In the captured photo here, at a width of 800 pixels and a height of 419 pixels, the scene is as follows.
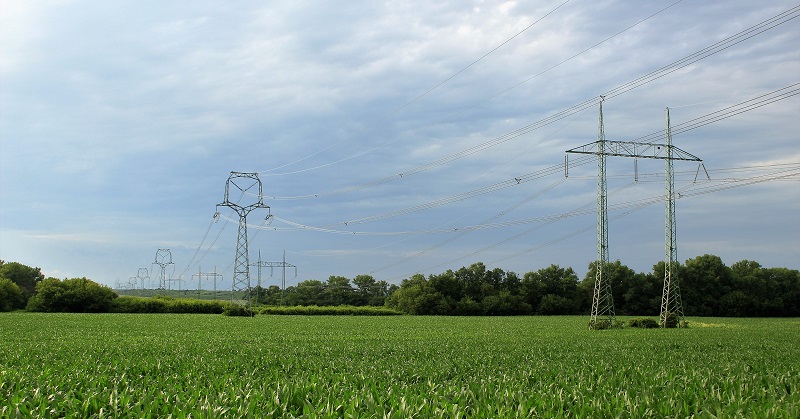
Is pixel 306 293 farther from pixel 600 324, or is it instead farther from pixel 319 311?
pixel 600 324

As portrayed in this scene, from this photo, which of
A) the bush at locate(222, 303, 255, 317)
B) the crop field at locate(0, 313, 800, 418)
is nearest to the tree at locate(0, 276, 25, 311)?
the bush at locate(222, 303, 255, 317)

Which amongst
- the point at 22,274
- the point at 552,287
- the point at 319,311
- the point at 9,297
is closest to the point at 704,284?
the point at 552,287

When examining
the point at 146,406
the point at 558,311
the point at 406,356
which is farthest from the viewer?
the point at 558,311

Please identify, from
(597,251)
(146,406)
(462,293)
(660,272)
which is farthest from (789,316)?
(146,406)

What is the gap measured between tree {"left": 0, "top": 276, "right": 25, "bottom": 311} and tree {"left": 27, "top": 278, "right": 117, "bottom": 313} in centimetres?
534

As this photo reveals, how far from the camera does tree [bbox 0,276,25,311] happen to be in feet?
293

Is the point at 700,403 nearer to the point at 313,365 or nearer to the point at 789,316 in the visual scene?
the point at 313,365

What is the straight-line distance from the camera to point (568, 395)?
10.2m

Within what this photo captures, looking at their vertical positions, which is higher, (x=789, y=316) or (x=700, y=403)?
(x=700, y=403)

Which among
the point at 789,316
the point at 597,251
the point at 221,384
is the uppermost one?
the point at 597,251

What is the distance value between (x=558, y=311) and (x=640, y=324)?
Answer: 153ft

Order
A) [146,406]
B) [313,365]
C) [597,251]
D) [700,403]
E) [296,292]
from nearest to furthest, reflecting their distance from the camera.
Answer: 1. [146,406]
2. [700,403]
3. [313,365]
4. [597,251]
5. [296,292]

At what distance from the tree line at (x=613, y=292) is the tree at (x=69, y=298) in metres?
45.7

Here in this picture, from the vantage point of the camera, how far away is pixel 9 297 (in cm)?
9106
